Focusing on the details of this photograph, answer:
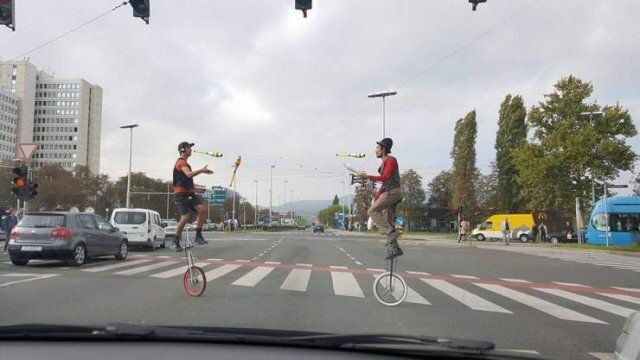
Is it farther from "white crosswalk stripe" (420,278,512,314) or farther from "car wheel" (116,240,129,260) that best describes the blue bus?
"car wheel" (116,240,129,260)

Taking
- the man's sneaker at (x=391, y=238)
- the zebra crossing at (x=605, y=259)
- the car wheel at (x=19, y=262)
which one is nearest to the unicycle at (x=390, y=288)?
the man's sneaker at (x=391, y=238)

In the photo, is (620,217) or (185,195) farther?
(620,217)

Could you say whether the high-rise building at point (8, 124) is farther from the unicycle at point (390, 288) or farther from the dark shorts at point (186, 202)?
the unicycle at point (390, 288)

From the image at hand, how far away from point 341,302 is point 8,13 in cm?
855

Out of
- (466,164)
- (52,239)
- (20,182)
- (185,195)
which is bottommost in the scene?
(52,239)

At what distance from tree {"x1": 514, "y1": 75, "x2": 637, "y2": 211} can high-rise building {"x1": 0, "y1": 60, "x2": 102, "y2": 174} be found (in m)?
66.8

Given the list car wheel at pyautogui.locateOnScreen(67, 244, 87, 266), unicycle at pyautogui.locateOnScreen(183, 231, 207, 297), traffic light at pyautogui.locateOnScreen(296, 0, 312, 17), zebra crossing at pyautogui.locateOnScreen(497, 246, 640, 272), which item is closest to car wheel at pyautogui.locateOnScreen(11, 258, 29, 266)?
car wheel at pyautogui.locateOnScreen(67, 244, 87, 266)

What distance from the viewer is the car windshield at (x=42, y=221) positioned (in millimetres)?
15602

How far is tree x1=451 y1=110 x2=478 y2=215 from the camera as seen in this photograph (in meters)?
71.8

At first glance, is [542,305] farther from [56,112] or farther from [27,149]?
[56,112]

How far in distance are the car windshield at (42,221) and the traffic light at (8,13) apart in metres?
6.03

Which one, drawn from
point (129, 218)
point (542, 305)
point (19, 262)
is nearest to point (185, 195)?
point (542, 305)

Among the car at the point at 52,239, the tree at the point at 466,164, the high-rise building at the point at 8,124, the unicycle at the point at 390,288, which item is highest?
the high-rise building at the point at 8,124

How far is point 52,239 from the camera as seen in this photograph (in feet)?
50.6
